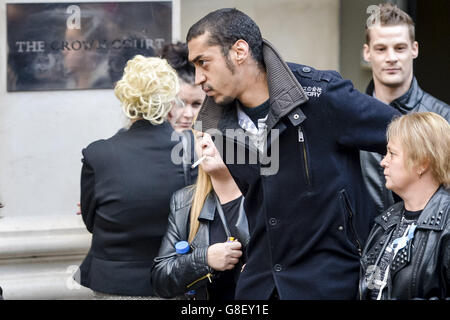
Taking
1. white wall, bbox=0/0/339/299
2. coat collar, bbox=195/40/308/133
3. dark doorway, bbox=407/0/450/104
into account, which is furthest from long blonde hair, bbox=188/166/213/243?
dark doorway, bbox=407/0/450/104

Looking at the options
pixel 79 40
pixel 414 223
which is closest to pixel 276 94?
pixel 414 223

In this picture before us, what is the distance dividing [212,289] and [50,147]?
89.3 inches

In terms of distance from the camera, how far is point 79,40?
5.84 meters

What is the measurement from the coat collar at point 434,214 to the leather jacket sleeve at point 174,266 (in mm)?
909

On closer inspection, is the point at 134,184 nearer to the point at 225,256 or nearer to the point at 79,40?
the point at 225,256

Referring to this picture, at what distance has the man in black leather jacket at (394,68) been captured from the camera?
4.73 meters

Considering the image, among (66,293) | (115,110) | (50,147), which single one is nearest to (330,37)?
(115,110)

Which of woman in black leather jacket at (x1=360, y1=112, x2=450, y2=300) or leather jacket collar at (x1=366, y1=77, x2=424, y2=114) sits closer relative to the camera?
woman in black leather jacket at (x1=360, y1=112, x2=450, y2=300)

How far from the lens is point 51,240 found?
579 cm

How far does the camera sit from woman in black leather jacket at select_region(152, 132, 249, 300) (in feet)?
13.1

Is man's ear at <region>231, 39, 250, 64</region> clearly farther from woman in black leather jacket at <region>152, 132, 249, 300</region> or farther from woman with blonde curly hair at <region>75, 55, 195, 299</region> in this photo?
woman with blonde curly hair at <region>75, 55, 195, 299</region>

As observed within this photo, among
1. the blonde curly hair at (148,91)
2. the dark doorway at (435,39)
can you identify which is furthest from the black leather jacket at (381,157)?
the dark doorway at (435,39)

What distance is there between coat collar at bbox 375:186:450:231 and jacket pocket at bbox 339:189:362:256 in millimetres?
126

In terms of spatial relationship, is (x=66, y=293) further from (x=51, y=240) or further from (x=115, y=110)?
(x=115, y=110)
